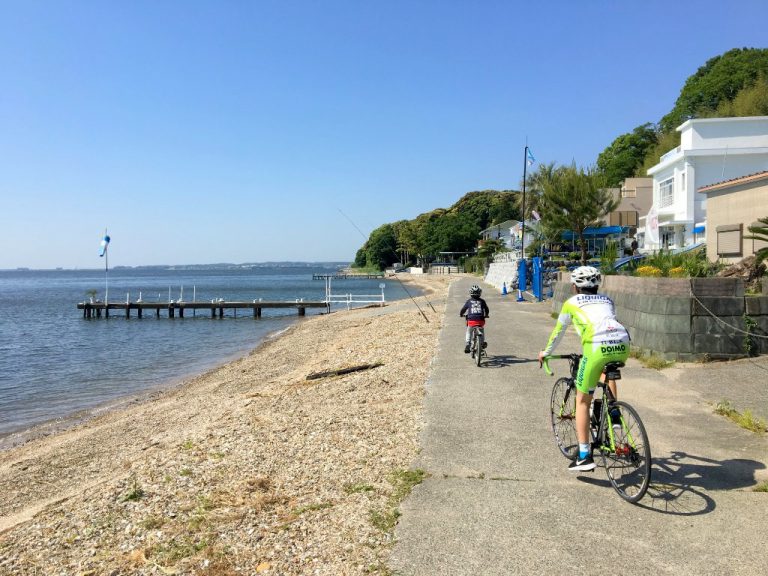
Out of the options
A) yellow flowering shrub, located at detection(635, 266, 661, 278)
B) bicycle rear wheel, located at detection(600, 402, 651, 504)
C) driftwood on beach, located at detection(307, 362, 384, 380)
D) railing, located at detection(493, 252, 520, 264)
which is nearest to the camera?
bicycle rear wheel, located at detection(600, 402, 651, 504)

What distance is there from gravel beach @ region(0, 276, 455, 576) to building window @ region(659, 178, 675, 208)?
29.6 metres

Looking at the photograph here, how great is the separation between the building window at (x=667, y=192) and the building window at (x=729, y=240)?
21.1 metres

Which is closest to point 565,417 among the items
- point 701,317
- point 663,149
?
point 701,317

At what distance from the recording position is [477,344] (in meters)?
10.6

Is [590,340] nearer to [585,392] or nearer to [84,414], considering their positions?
[585,392]

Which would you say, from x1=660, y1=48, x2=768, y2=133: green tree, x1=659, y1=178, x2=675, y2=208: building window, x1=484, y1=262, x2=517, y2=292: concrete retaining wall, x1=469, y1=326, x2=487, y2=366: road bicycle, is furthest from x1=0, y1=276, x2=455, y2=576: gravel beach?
x1=660, y1=48, x2=768, y2=133: green tree

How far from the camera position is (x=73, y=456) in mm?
9883

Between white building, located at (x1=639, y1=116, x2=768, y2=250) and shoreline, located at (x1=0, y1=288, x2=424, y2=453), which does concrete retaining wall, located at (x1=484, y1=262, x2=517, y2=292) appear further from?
shoreline, located at (x1=0, y1=288, x2=424, y2=453)

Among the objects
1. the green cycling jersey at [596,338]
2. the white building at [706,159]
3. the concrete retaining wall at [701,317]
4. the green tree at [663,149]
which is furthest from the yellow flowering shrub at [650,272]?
the green tree at [663,149]

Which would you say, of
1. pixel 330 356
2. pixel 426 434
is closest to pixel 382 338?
pixel 330 356

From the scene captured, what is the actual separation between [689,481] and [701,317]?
5.38 meters

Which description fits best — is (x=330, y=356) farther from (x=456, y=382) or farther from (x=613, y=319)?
(x=613, y=319)

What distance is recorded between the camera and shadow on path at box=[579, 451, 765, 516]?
4477 mm

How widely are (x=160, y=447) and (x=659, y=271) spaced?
908cm
